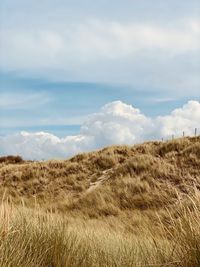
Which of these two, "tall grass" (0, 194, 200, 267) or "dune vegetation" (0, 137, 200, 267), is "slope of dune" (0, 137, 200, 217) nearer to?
"dune vegetation" (0, 137, 200, 267)

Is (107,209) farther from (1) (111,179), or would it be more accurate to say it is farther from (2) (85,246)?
(2) (85,246)

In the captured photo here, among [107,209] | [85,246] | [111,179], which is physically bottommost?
[107,209]

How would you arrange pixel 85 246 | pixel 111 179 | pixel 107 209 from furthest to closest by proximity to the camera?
1. pixel 111 179
2. pixel 107 209
3. pixel 85 246

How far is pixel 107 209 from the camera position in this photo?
59.0ft

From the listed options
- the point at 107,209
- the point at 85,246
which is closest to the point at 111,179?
the point at 107,209

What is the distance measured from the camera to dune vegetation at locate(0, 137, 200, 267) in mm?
5961

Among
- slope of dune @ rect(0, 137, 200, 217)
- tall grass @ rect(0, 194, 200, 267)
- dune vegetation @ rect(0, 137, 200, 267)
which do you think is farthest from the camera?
slope of dune @ rect(0, 137, 200, 217)

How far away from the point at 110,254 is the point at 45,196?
1557 centimetres

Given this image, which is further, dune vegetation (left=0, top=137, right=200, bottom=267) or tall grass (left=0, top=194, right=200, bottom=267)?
dune vegetation (left=0, top=137, right=200, bottom=267)

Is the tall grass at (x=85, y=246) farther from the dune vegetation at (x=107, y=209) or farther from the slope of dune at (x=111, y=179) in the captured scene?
the slope of dune at (x=111, y=179)

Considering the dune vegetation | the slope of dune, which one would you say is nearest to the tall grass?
the dune vegetation

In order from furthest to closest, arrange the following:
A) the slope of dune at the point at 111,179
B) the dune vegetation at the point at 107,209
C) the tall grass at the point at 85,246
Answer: the slope of dune at the point at 111,179, the dune vegetation at the point at 107,209, the tall grass at the point at 85,246

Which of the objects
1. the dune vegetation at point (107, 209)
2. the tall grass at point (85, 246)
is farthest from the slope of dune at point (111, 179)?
the tall grass at point (85, 246)

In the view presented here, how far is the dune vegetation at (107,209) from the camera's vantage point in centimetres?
596
